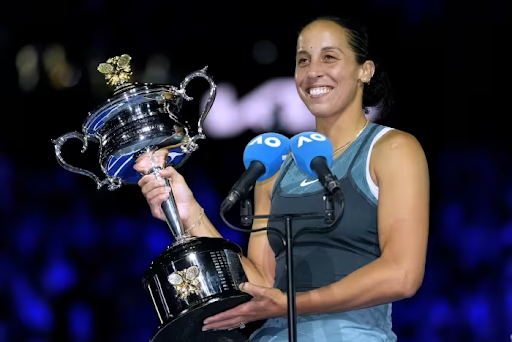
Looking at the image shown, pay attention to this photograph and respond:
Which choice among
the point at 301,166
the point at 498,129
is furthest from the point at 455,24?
the point at 301,166

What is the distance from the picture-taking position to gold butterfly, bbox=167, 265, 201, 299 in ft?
5.61

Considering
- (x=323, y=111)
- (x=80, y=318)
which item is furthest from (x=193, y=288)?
(x=80, y=318)

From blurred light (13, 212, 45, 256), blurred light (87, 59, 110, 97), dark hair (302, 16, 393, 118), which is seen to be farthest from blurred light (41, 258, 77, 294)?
dark hair (302, 16, 393, 118)

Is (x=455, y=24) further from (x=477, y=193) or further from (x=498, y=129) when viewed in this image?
(x=477, y=193)

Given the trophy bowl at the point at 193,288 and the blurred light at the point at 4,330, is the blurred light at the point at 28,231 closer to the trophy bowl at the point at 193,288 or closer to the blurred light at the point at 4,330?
the blurred light at the point at 4,330

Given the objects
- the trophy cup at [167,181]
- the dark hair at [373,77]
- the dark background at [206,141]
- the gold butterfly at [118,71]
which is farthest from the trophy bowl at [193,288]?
the dark background at [206,141]

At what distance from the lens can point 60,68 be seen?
127 inches

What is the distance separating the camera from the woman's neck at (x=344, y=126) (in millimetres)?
1928

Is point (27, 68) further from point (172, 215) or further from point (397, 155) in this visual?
point (397, 155)

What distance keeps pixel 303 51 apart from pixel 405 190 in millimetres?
441

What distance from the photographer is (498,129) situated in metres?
3.10

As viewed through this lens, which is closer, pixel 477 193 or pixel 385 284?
pixel 385 284

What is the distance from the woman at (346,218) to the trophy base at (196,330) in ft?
0.09

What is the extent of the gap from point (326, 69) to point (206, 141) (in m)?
1.40
